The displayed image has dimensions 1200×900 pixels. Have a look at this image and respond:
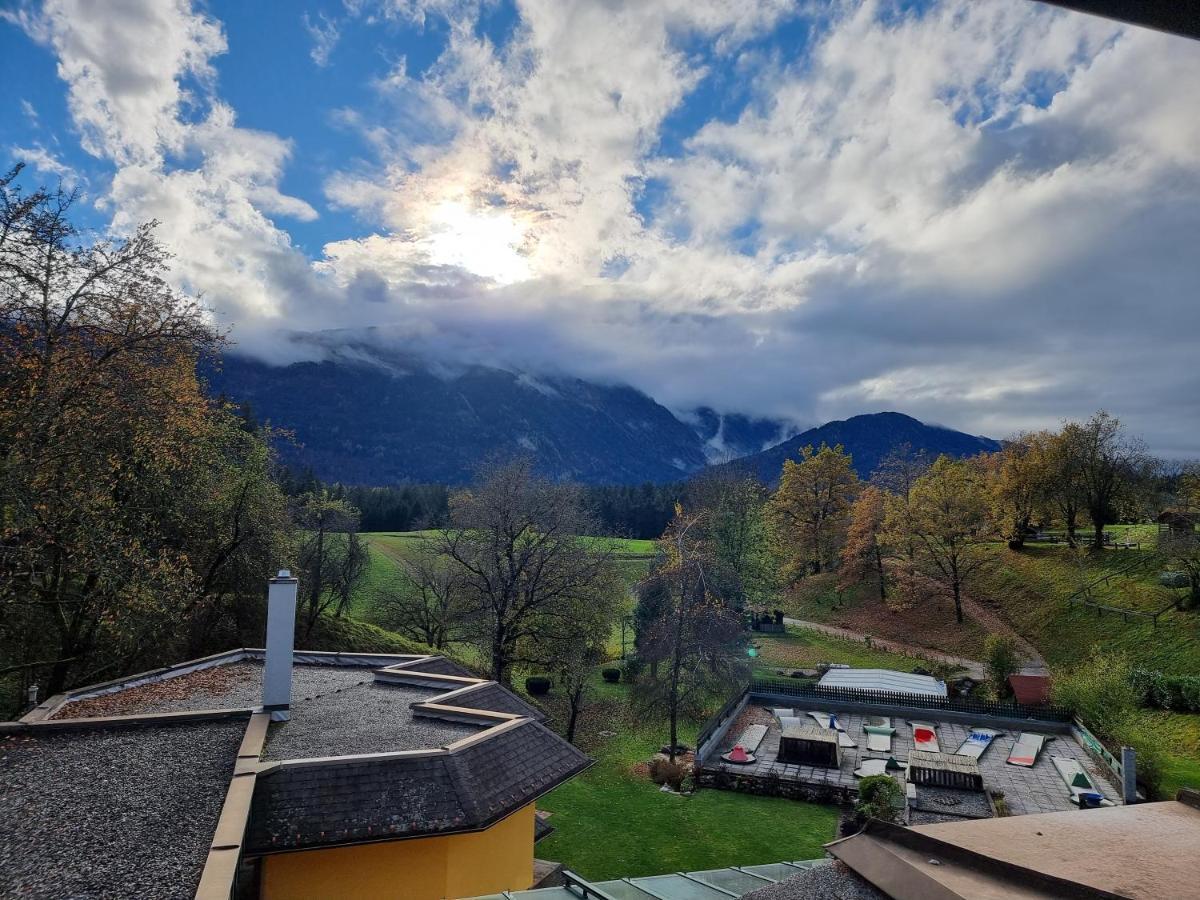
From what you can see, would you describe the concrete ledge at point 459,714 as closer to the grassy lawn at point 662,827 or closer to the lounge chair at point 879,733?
the grassy lawn at point 662,827

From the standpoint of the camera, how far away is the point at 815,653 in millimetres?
45312

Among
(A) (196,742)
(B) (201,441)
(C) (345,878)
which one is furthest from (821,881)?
(B) (201,441)

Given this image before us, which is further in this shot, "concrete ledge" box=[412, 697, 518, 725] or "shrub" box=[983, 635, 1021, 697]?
"shrub" box=[983, 635, 1021, 697]

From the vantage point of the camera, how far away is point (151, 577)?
17141 mm

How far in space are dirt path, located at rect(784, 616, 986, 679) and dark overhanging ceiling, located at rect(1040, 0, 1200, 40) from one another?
42732 millimetres

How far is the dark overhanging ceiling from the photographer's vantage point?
5.63ft

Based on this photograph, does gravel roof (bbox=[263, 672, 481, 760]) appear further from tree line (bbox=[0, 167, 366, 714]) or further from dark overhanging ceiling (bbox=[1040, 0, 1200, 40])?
dark overhanging ceiling (bbox=[1040, 0, 1200, 40])

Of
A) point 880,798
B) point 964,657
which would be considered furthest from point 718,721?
point 964,657

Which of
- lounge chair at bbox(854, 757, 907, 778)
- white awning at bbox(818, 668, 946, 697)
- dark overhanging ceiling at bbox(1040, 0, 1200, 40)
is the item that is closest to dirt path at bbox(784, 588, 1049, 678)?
white awning at bbox(818, 668, 946, 697)

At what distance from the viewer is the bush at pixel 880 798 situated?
2039 centimetres

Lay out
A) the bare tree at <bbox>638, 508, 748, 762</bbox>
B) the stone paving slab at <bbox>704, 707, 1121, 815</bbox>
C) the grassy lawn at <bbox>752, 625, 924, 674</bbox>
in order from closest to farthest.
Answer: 1. the stone paving slab at <bbox>704, 707, 1121, 815</bbox>
2. the bare tree at <bbox>638, 508, 748, 762</bbox>
3. the grassy lawn at <bbox>752, 625, 924, 674</bbox>

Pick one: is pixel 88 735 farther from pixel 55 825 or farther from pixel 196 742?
pixel 55 825

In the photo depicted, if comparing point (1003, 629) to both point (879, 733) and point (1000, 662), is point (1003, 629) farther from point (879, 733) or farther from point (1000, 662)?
point (879, 733)

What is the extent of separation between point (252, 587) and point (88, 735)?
1672cm
